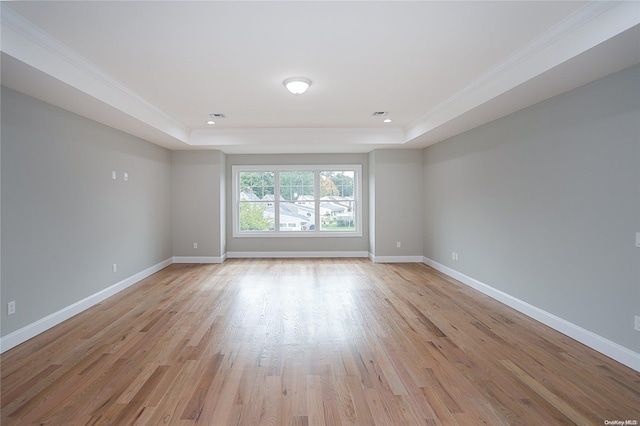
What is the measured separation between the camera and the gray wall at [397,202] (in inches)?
251

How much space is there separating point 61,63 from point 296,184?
472cm

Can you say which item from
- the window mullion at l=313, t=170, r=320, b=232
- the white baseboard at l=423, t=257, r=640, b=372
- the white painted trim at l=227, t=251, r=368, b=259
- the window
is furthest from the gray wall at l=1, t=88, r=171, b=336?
the white baseboard at l=423, t=257, r=640, b=372

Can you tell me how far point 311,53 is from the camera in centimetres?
278

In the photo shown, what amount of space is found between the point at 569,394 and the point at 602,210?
1597 millimetres

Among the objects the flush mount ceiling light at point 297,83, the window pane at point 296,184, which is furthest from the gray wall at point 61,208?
the window pane at point 296,184

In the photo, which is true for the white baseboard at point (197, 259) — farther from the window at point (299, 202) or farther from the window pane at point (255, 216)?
the window pane at point (255, 216)

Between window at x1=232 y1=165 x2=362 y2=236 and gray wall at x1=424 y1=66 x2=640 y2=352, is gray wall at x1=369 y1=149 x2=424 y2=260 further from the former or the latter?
gray wall at x1=424 y1=66 x2=640 y2=352

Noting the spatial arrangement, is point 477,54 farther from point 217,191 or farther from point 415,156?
point 217,191

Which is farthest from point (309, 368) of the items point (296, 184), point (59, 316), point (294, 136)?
point (296, 184)

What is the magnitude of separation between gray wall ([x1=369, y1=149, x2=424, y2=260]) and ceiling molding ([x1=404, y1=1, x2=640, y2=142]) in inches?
97.4

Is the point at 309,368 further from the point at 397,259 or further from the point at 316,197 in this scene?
the point at 316,197

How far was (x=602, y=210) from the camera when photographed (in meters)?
2.66

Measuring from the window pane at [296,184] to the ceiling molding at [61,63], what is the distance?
10.9ft

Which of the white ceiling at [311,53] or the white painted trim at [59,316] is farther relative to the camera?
the white painted trim at [59,316]
